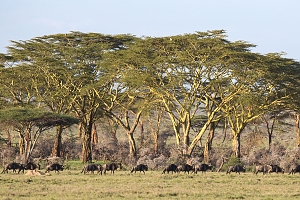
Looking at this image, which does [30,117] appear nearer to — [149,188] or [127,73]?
[127,73]

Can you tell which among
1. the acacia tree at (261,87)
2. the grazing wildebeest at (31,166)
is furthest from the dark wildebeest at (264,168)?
Answer: the grazing wildebeest at (31,166)

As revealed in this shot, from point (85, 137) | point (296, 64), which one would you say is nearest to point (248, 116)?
point (296, 64)

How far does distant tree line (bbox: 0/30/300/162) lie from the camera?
151 ft

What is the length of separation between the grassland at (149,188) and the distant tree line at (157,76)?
13260 mm

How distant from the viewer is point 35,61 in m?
52.4

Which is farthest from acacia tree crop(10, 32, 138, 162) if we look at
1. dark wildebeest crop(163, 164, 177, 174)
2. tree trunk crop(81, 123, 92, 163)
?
dark wildebeest crop(163, 164, 177, 174)

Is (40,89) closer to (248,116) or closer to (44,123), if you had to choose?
(44,123)

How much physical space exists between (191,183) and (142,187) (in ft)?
11.9

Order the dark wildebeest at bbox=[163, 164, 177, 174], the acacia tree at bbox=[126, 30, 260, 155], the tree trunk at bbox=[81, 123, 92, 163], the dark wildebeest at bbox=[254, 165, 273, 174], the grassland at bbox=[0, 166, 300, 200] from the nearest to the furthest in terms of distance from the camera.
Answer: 1. the grassland at bbox=[0, 166, 300, 200]
2. the dark wildebeest at bbox=[163, 164, 177, 174]
3. the dark wildebeest at bbox=[254, 165, 273, 174]
4. the acacia tree at bbox=[126, 30, 260, 155]
5. the tree trunk at bbox=[81, 123, 92, 163]

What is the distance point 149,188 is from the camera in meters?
27.1

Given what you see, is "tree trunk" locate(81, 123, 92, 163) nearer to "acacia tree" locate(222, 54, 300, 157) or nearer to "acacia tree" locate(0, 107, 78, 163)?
"acacia tree" locate(0, 107, 78, 163)

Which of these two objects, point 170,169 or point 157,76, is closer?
point 170,169

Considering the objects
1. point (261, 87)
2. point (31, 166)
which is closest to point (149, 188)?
point (31, 166)

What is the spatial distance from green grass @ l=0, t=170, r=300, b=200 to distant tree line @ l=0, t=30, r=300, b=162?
1329 centimetres
